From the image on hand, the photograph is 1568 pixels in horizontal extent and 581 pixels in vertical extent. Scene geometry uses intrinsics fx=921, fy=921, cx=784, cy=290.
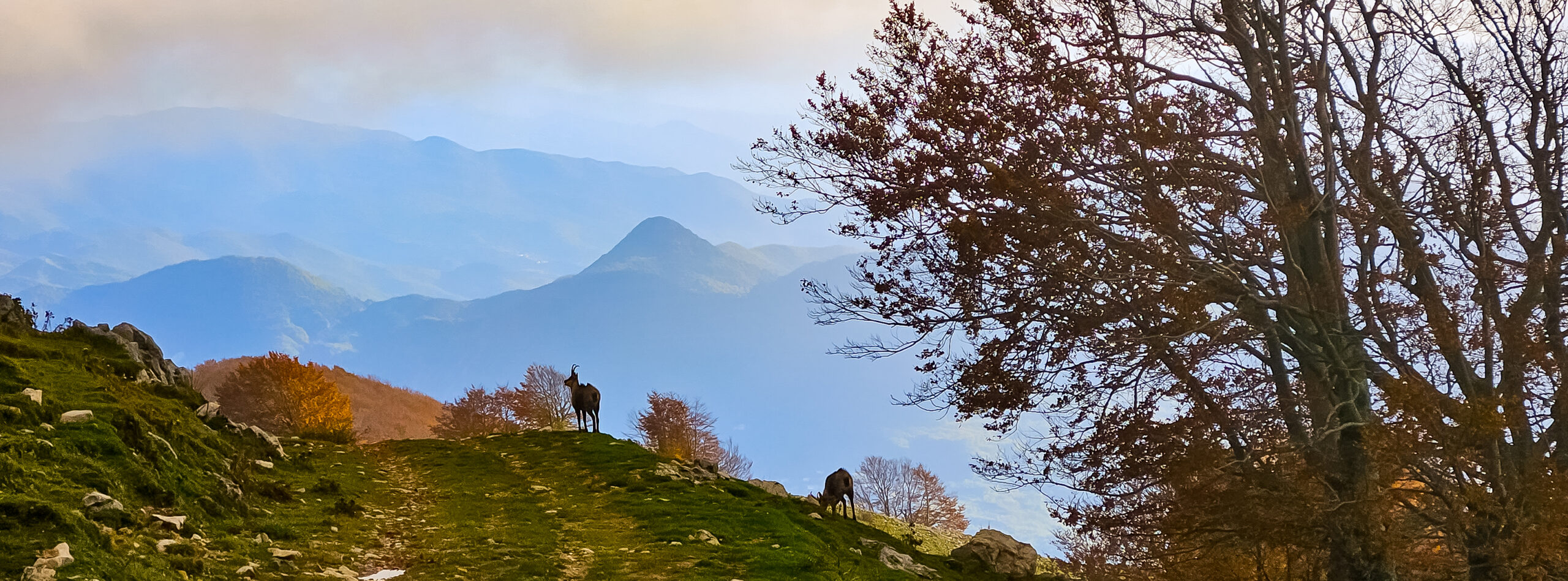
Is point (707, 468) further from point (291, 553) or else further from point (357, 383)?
point (357, 383)

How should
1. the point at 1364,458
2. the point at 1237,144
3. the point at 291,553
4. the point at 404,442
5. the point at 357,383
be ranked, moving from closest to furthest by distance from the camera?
1. the point at 291,553
2. the point at 1364,458
3. the point at 1237,144
4. the point at 404,442
5. the point at 357,383

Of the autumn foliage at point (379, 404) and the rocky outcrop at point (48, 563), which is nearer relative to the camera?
the rocky outcrop at point (48, 563)

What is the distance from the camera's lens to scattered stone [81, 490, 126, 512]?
28.4 ft

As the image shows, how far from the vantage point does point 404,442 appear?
24.3 meters

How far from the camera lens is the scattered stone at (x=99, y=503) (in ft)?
28.4

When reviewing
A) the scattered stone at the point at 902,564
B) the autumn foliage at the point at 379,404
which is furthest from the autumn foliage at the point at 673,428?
the autumn foliage at the point at 379,404

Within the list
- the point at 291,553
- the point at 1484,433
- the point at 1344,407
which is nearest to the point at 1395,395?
the point at 1484,433

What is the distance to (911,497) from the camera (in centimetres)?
6700

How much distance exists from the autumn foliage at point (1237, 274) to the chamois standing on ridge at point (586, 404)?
14.1 m

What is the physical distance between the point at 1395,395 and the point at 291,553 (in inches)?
439

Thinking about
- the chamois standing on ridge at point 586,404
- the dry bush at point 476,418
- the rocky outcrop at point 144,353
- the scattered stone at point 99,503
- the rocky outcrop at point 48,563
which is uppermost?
the dry bush at point 476,418

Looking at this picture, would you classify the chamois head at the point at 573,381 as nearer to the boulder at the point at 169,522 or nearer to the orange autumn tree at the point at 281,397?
the orange autumn tree at the point at 281,397

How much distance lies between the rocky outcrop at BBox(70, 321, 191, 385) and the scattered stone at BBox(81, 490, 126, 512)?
32.0 ft

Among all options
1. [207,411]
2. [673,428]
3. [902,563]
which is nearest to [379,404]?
[673,428]
